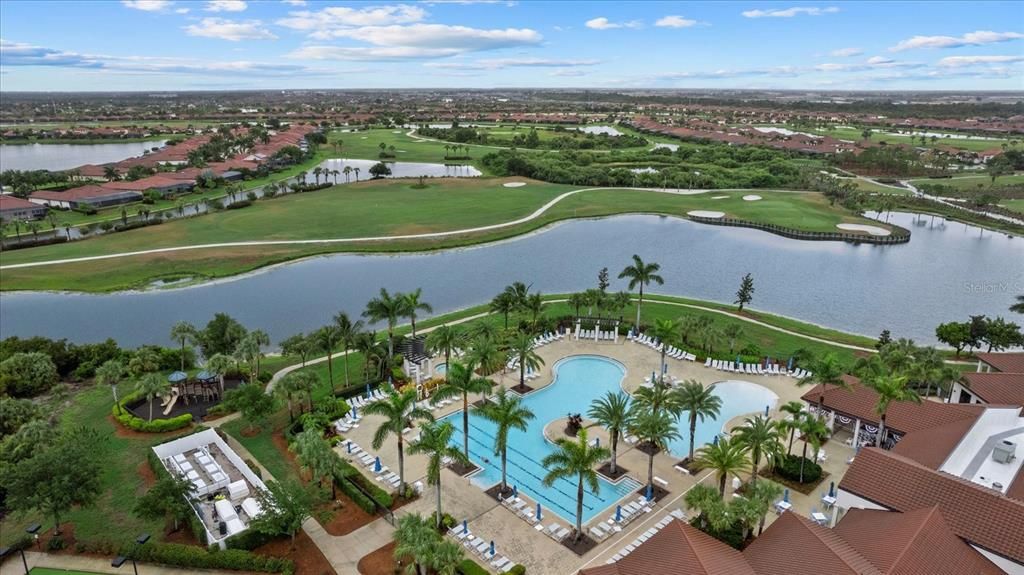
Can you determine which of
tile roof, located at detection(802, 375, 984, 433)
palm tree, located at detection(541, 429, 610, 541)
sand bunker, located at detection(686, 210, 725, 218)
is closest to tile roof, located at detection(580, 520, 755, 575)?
palm tree, located at detection(541, 429, 610, 541)

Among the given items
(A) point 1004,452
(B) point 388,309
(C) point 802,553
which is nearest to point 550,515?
(C) point 802,553

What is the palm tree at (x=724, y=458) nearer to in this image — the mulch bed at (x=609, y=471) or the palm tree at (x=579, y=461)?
the palm tree at (x=579, y=461)

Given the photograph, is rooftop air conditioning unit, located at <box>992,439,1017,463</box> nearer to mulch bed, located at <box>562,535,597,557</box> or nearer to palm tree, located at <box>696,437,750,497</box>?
palm tree, located at <box>696,437,750,497</box>

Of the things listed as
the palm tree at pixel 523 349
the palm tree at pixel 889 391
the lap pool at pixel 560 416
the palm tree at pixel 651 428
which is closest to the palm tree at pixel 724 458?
the palm tree at pixel 651 428

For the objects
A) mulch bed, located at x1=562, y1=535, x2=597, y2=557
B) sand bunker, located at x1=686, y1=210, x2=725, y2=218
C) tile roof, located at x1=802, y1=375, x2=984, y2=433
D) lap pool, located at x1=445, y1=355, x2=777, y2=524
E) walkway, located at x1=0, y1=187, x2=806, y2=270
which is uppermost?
tile roof, located at x1=802, y1=375, x2=984, y2=433

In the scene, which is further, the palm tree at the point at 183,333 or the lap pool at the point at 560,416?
the palm tree at the point at 183,333
